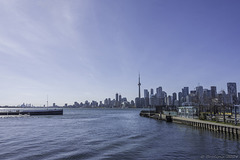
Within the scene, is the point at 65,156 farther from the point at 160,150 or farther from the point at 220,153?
the point at 220,153

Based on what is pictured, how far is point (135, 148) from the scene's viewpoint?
31625 millimetres

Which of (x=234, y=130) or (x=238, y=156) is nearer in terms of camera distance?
(x=238, y=156)

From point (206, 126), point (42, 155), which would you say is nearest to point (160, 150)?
point (42, 155)

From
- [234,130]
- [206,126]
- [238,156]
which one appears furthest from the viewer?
[206,126]

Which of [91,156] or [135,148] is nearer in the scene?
[91,156]

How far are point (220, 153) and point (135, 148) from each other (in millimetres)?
12499

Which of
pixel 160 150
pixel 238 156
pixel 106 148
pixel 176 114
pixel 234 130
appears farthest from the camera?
pixel 176 114

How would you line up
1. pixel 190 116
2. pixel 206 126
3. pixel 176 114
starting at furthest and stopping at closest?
1. pixel 176 114
2. pixel 190 116
3. pixel 206 126

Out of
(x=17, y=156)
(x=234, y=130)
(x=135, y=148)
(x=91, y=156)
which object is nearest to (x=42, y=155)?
(x=17, y=156)

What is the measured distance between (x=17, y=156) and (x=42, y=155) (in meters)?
3.38

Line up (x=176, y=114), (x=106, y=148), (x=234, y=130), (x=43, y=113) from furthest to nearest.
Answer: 1. (x=43, y=113)
2. (x=176, y=114)
3. (x=234, y=130)
4. (x=106, y=148)

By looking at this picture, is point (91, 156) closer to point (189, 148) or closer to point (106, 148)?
point (106, 148)

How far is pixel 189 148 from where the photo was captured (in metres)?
31.1

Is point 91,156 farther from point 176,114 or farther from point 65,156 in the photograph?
point 176,114
